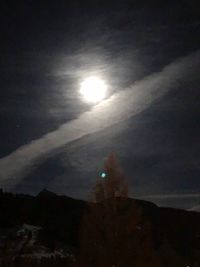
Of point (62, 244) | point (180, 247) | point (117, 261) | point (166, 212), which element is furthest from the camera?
point (166, 212)

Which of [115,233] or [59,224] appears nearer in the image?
[115,233]

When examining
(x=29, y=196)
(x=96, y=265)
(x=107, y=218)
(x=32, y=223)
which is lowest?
(x=96, y=265)

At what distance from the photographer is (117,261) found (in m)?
35.0

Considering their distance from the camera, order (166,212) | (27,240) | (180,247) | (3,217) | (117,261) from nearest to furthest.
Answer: (117,261) → (27,240) → (180,247) → (3,217) → (166,212)

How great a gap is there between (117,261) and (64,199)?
357ft

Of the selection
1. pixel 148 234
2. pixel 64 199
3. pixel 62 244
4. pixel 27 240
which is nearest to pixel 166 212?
pixel 64 199

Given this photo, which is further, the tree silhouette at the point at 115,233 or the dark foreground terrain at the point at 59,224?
the dark foreground terrain at the point at 59,224

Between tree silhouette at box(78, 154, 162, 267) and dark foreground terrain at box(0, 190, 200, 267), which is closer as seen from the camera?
tree silhouette at box(78, 154, 162, 267)

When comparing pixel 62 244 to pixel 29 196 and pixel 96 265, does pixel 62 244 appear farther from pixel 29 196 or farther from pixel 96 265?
pixel 96 265

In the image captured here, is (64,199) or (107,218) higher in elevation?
(64,199)

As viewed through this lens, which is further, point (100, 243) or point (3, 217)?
point (3, 217)

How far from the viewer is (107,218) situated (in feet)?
119

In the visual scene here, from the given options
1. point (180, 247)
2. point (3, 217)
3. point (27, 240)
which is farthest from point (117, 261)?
point (3, 217)

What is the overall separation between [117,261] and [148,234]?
9.71ft
